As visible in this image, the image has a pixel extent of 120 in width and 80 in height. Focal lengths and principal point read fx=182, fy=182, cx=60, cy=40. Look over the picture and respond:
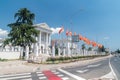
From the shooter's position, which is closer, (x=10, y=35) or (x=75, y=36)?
(x=10, y=35)

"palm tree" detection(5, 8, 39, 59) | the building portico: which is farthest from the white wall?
the building portico

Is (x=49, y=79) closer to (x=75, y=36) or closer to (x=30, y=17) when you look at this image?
(x=30, y=17)

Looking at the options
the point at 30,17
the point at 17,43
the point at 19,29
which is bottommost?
the point at 17,43

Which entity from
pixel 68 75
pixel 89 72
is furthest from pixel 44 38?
pixel 68 75

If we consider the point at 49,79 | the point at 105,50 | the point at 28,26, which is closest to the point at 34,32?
the point at 28,26

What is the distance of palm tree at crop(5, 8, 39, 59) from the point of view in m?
42.1

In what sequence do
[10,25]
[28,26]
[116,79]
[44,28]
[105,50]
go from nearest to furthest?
[116,79]
[28,26]
[10,25]
[44,28]
[105,50]

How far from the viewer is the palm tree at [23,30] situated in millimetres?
42125

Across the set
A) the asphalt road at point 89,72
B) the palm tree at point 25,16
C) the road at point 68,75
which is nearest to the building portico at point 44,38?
the palm tree at point 25,16

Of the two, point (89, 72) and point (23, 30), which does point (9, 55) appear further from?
point (89, 72)

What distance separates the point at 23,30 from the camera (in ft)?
140

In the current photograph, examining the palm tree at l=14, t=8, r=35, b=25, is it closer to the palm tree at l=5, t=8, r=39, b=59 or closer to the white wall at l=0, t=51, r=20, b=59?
the palm tree at l=5, t=8, r=39, b=59

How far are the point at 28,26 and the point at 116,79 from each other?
3071cm

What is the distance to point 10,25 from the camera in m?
45.2
